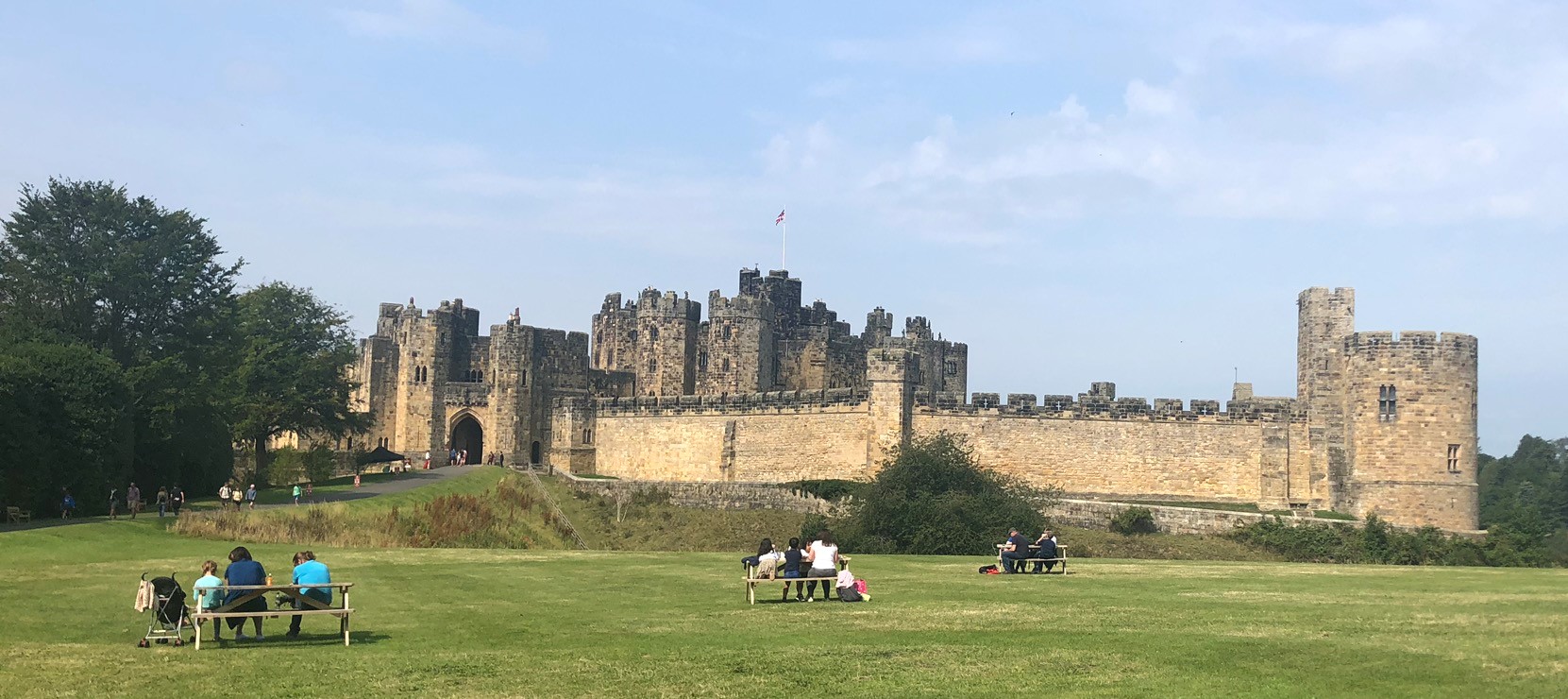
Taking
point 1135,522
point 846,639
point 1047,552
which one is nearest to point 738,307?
point 1135,522

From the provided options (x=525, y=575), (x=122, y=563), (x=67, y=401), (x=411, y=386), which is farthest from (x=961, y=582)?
(x=411, y=386)

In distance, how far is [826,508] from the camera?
178ft

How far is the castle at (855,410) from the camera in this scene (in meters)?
49.8

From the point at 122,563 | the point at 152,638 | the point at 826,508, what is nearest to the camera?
the point at 152,638

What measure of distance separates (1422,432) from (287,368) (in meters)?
43.4

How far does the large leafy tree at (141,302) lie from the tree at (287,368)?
5933mm

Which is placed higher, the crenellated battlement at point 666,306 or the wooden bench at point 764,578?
the crenellated battlement at point 666,306

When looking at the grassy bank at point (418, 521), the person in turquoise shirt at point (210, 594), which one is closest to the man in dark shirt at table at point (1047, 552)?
the person in turquoise shirt at point (210, 594)

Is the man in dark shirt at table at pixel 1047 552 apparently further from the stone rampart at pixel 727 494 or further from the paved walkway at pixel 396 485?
the stone rampart at pixel 727 494

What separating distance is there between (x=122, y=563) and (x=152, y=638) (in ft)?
39.1

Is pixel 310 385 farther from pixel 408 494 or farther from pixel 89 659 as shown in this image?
pixel 89 659

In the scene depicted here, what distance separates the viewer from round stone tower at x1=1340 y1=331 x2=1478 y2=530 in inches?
1945

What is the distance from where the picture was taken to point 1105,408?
187 feet

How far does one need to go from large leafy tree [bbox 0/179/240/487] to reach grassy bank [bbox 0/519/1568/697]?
2134cm
